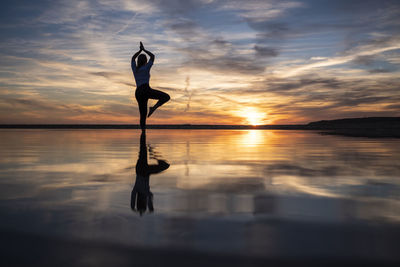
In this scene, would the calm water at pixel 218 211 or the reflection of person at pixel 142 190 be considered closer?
the calm water at pixel 218 211

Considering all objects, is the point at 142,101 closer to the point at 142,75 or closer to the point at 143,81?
the point at 143,81

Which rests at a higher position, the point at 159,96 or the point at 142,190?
the point at 159,96

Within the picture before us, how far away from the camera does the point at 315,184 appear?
3.62 m

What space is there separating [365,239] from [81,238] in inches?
65.9

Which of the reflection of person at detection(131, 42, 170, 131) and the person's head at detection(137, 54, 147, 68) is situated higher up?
the person's head at detection(137, 54, 147, 68)

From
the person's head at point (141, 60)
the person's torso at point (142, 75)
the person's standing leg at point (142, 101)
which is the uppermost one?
the person's head at point (141, 60)

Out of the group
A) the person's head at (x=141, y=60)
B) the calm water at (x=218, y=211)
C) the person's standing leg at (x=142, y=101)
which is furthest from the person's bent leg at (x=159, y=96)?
the calm water at (x=218, y=211)

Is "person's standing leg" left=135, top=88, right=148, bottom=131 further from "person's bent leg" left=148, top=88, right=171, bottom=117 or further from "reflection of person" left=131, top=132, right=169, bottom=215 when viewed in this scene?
"reflection of person" left=131, top=132, right=169, bottom=215

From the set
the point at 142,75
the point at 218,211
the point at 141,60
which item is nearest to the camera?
the point at 218,211

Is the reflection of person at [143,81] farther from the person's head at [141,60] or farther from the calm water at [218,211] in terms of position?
the calm water at [218,211]

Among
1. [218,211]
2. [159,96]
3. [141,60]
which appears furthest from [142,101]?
[218,211]

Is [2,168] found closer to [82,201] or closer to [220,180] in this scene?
[82,201]

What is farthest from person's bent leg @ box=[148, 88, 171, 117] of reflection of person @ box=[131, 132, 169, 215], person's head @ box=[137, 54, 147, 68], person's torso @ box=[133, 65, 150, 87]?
reflection of person @ box=[131, 132, 169, 215]

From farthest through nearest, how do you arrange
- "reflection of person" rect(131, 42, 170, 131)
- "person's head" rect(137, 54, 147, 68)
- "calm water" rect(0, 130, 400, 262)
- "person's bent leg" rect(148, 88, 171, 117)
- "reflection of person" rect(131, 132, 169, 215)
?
"person's bent leg" rect(148, 88, 171, 117) → "person's head" rect(137, 54, 147, 68) → "reflection of person" rect(131, 42, 170, 131) → "reflection of person" rect(131, 132, 169, 215) → "calm water" rect(0, 130, 400, 262)
